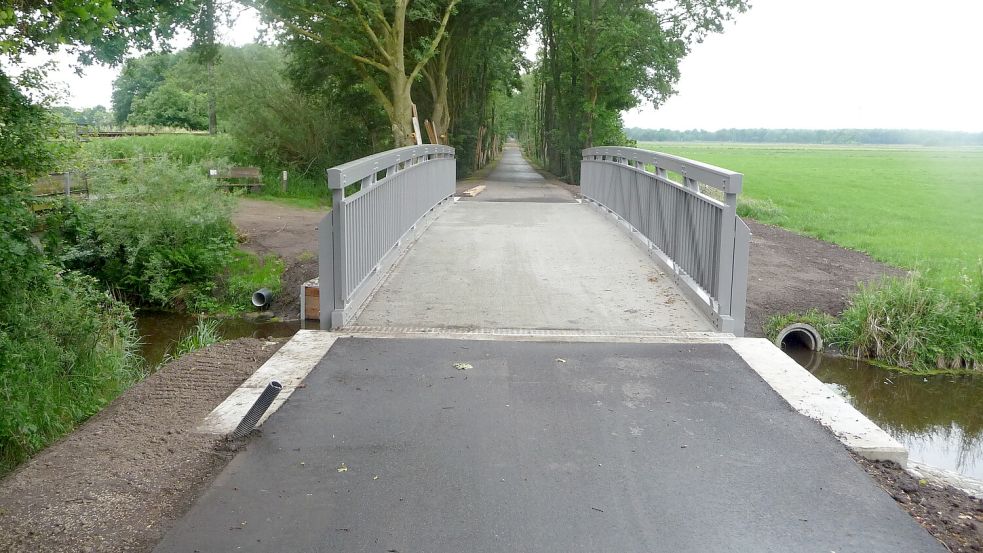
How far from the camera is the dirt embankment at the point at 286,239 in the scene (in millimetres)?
16422

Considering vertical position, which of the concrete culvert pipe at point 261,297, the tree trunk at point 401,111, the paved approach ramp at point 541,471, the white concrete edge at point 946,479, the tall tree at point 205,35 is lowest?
the concrete culvert pipe at point 261,297

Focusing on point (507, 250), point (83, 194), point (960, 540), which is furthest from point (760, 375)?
point (83, 194)

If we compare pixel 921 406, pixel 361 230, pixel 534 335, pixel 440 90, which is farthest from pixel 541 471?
pixel 440 90

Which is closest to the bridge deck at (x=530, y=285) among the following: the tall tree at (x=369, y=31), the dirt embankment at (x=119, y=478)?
the dirt embankment at (x=119, y=478)

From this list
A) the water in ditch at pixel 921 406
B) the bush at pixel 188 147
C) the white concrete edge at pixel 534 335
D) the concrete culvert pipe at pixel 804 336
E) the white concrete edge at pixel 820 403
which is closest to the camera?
the white concrete edge at pixel 820 403

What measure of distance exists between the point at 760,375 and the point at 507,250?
5751 mm

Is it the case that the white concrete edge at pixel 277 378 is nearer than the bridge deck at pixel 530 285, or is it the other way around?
the white concrete edge at pixel 277 378

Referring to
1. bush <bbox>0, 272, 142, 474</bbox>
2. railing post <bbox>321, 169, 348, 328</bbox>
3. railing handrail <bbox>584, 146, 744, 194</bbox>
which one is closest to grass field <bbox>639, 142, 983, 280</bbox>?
railing handrail <bbox>584, 146, 744, 194</bbox>

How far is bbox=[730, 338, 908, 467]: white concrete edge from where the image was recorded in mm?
4570

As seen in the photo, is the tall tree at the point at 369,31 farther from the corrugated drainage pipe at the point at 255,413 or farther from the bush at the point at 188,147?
the corrugated drainage pipe at the point at 255,413

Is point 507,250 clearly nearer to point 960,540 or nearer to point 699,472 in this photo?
point 699,472

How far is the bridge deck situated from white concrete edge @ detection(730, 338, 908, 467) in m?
0.85

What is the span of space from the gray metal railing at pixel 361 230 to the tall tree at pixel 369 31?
1329 cm

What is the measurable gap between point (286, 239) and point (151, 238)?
3656 millimetres
